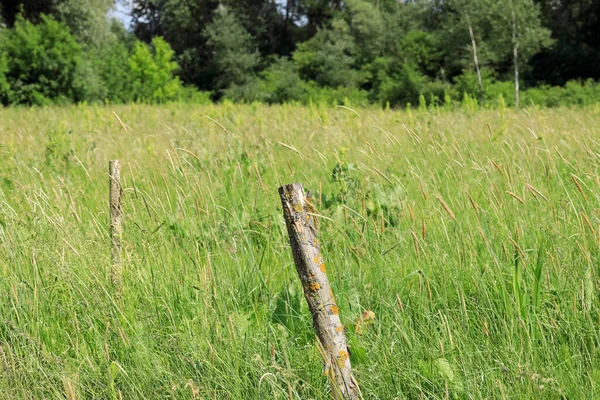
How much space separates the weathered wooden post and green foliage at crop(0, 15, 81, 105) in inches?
677

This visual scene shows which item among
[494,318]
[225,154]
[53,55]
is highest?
[53,55]

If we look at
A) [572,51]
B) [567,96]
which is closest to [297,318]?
[567,96]

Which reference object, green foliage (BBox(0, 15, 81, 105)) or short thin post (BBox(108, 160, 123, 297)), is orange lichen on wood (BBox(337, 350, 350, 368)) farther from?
green foliage (BBox(0, 15, 81, 105))

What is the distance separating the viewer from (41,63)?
58.0ft

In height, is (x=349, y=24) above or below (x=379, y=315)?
above

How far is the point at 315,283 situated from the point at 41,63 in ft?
60.1

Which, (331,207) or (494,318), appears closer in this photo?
(494,318)

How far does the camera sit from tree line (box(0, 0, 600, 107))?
58.9 feet

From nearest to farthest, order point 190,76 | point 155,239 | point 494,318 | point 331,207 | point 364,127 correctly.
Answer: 1. point 494,318
2. point 155,239
3. point 331,207
4. point 364,127
5. point 190,76

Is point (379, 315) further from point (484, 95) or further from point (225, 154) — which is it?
point (484, 95)

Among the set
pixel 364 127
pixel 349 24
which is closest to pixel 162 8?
pixel 349 24

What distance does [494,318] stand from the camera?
205 centimetres

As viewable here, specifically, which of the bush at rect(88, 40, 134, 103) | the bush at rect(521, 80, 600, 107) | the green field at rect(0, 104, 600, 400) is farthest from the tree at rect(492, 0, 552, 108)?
the green field at rect(0, 104, 600, 400)

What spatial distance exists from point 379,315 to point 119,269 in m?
1.08
